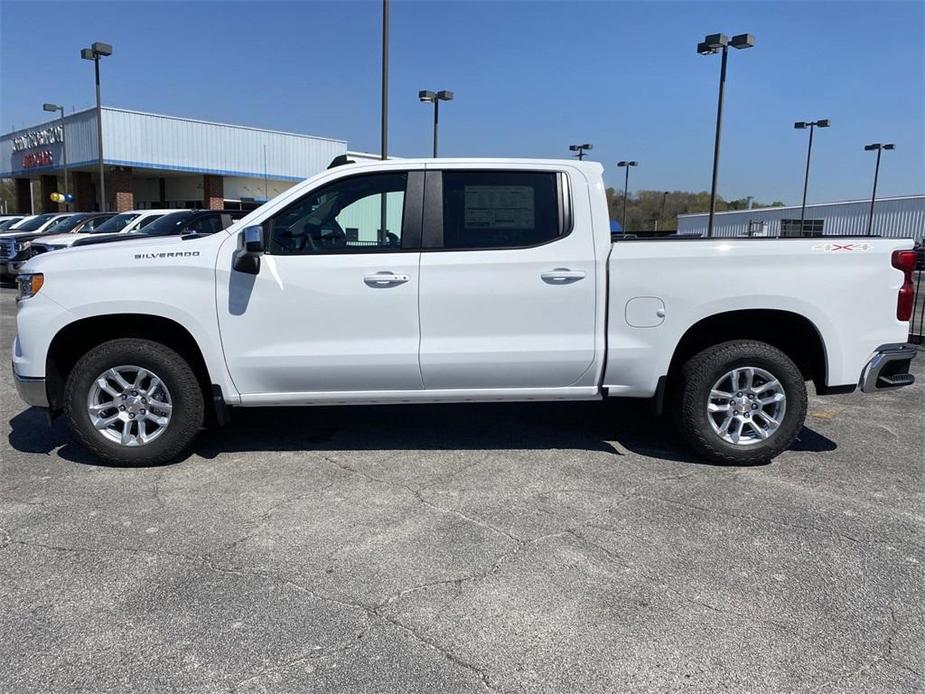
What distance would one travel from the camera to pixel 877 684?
264 cm

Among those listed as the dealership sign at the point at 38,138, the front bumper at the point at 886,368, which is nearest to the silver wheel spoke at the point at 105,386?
the front bumper at the point at 886,368

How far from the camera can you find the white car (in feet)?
51.3

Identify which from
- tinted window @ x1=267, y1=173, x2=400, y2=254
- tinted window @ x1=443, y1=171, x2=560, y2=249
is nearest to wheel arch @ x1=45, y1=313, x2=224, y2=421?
tinted window @ x1=267, y1=173, x2=400, y2=254

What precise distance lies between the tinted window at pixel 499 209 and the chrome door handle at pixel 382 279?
403 millimetres

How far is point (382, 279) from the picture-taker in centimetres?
471

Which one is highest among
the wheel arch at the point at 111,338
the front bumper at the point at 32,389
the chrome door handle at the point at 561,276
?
the chrome door handle at the point at 561,276

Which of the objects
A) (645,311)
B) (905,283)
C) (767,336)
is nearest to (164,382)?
(645,311)

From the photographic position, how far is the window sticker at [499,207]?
485 centimetres

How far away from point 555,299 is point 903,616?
8.36 feet

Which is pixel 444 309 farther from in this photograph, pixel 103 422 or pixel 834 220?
pixel 834 220

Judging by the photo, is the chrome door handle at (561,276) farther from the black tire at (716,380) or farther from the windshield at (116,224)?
the windshield at (116,224)

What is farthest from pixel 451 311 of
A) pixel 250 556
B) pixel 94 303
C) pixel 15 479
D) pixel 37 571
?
pixel 15 479

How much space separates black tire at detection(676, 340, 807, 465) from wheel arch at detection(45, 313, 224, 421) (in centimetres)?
314

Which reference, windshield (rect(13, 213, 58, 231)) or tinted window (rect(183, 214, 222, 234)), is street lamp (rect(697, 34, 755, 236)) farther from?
windshield (rect(13, 213, 58, 231))
